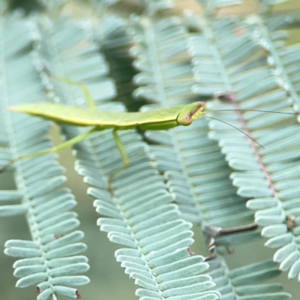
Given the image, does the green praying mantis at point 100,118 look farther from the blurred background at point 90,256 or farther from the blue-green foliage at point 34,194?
the blurred background at point 90,256

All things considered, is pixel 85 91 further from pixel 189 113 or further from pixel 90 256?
pixel 90 256

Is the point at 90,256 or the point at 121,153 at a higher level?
the point at 121,153

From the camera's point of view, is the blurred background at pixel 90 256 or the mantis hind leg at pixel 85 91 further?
the mantis hind leg at pixel 85 91

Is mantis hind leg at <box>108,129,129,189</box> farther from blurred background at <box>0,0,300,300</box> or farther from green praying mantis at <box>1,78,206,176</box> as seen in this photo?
blurred background at <box>0,0,300,300</box>

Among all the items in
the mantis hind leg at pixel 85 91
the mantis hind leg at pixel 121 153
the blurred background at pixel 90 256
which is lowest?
the blurred background at pixel 90 256

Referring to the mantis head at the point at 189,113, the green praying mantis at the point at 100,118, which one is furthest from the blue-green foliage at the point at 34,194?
the mantis head at the point at 189,113

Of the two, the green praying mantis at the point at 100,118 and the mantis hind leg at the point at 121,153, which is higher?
the green praying mantis at the point at 100,118

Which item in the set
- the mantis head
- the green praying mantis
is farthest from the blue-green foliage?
the mantis head

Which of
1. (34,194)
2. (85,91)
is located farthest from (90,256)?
(85,91)

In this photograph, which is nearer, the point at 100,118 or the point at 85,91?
the point at 100,118
